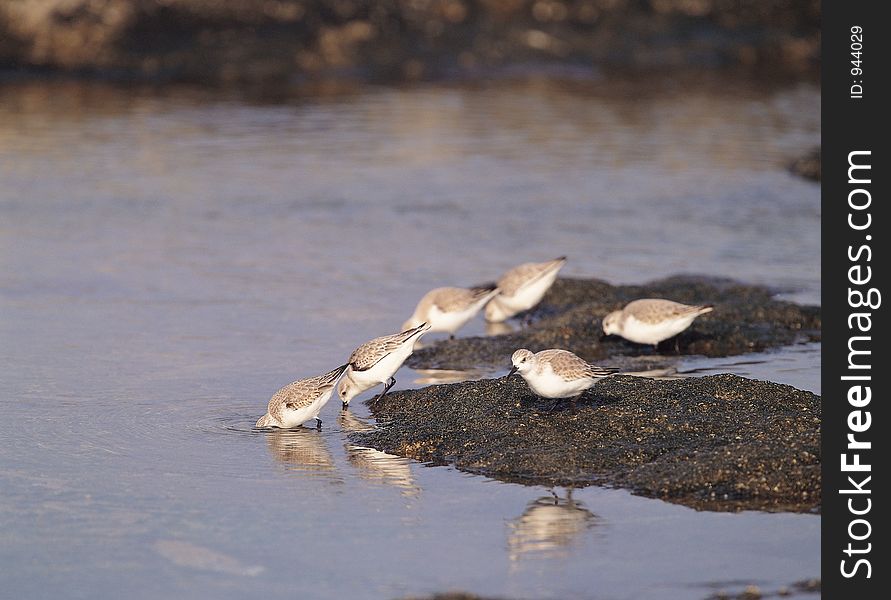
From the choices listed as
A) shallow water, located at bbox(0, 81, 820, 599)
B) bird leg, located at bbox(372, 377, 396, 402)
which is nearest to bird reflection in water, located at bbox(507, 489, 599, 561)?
shallow water, located at bbox(0, 81, 820, 599)

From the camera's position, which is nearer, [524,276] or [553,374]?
[553,374]

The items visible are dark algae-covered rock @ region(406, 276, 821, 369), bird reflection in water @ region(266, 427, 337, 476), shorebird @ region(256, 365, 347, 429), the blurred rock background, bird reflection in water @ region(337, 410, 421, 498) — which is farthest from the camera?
the blurred rock background

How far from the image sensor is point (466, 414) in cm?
1030

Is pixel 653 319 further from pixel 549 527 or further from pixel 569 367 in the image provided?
pixel 549 527

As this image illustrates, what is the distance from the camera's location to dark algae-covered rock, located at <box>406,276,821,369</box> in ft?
42.5

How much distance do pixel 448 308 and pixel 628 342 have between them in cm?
182

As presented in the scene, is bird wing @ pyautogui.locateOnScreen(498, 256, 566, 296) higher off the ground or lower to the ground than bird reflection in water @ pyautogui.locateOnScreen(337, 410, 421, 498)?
higher

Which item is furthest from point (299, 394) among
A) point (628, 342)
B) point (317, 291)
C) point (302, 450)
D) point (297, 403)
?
point (317, 291)

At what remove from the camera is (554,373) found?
984 centimetres

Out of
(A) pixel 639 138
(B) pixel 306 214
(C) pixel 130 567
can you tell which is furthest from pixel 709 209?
(C) pixel 130 567

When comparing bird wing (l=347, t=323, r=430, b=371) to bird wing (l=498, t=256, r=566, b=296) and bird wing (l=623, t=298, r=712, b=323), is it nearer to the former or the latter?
bird wing (l=623, t=298, r=712, b=323)

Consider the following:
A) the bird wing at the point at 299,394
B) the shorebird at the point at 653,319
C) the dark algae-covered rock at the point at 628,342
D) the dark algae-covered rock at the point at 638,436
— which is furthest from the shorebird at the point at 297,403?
the shorebird at the point at 653,319

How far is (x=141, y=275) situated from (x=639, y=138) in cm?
1535

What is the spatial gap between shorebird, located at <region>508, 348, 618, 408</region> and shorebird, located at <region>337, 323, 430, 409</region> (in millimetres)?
1434
